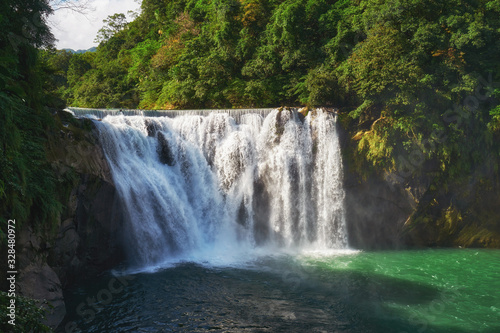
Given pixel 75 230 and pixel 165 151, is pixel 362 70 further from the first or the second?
pixel 75 230

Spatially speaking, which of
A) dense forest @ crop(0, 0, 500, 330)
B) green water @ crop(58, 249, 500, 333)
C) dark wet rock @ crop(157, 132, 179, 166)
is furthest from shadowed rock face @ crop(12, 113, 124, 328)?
dark wet rock @ crop(157, 132, 179, 166)

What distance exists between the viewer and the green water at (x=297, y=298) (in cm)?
1064

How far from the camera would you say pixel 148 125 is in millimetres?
18406

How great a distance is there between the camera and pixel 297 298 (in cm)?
1231


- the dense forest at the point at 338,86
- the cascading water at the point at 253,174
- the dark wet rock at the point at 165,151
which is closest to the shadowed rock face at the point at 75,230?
the dense forest at the point at 338,86

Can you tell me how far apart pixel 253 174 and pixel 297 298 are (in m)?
8.23

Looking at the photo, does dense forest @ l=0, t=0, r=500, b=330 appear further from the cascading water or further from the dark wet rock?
the dark wet rock

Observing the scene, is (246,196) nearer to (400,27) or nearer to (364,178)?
(364,178)

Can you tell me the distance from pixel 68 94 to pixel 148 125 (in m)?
25.7

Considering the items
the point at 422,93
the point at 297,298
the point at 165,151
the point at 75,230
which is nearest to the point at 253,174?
the point at 165,151

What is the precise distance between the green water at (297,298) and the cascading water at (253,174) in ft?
9.05

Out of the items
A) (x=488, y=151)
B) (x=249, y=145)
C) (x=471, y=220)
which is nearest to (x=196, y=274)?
(x=249, y=145)

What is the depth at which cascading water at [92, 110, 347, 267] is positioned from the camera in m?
18.4

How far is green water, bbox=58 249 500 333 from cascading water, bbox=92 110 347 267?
9.05 feet
